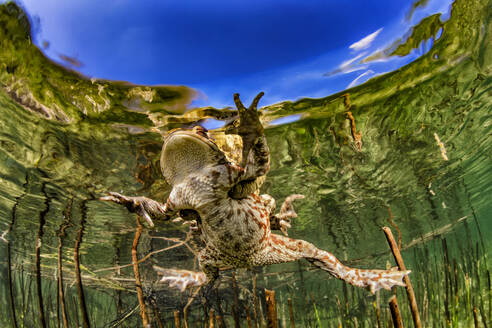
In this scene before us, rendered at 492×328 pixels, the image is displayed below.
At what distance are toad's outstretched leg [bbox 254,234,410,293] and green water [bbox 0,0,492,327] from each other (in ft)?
4.88

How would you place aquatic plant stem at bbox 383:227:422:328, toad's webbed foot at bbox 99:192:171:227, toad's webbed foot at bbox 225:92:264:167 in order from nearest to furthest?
1. toad's webbed foot at bbox 225:92:264:167
2. toad's webbed foot at bbox 99:192:171:227
3. aquatic plant stem at bbox 383:227:422:328

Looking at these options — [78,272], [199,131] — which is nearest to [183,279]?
[78,272]

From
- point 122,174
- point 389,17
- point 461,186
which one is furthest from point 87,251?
point 461,186

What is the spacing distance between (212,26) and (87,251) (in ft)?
47.5

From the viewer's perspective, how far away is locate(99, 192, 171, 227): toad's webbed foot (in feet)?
10.2

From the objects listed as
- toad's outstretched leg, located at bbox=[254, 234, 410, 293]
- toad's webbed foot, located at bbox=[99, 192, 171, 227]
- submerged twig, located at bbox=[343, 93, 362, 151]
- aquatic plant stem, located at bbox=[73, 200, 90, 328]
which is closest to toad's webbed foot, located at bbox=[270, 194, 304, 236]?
toad's outstretched leg, located at bbox=[254, 234, 410, 293]

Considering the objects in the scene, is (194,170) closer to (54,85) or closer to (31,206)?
(54,85)

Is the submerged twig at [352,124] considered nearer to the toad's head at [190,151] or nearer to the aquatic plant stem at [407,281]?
the aquatic plant stem at [407,281]

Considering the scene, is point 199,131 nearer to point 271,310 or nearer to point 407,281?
point 271,310

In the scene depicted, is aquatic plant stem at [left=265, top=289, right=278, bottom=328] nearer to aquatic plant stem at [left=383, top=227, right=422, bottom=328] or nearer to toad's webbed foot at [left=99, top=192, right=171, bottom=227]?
toad's webbed foot at [left=99, top=192, right=171, bottom=227]

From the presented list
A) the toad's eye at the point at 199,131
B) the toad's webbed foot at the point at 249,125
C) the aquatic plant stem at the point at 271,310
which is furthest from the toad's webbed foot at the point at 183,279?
the toad's webbed foot at the point at 249,125

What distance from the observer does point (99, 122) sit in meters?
6.12

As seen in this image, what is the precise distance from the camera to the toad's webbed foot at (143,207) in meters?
3.10

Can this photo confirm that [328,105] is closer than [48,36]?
No
